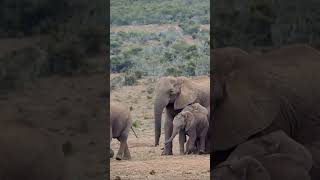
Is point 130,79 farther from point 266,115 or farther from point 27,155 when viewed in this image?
point 27,155

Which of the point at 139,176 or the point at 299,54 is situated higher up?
the point at 299,54

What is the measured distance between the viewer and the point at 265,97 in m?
4.42

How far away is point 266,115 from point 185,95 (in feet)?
17.5

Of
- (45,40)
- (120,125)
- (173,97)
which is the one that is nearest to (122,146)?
(120,125)

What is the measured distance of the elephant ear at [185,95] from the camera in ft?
31.1

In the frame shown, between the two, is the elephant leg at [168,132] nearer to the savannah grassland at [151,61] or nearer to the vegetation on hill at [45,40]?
the savannah grassland at [151,61]

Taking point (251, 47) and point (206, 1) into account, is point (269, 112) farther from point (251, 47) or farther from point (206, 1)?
point (206, 1)

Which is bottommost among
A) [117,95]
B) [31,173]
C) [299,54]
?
[117,95]

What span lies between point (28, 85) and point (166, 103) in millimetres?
1259

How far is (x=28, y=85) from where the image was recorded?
9.14 metres

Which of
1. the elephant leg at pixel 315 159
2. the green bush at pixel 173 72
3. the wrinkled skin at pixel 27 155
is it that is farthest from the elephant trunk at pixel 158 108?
the green bush at pixel 173 72

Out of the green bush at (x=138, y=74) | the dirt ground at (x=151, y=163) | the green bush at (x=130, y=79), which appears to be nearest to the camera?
the dirt ground at (x=151, y=163)

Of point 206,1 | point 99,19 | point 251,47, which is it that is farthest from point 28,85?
point 206,1

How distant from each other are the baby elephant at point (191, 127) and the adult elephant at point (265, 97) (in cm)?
395
